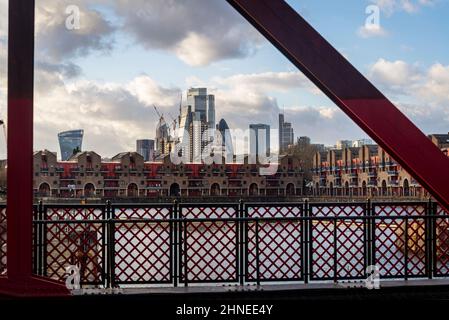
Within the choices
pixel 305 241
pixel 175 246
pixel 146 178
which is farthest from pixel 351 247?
pixel 146 178

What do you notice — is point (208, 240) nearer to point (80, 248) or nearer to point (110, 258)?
point (110, 258)

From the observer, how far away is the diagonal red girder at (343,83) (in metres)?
5.04

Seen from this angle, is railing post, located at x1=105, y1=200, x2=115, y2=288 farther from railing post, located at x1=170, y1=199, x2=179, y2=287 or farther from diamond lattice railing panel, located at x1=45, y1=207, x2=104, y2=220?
railing post, located at x1=170, y1=199, x2=179, y2=287

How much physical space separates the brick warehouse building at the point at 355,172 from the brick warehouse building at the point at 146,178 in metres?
6.34

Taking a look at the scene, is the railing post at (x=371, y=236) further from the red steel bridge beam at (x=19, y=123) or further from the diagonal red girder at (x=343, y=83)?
A: the red steel bridge beam at (x=19, y=123)

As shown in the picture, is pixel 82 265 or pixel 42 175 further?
pixel 42 175

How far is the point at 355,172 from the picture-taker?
99125 mm

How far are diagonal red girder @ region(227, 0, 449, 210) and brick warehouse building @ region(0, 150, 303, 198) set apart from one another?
3246 inches

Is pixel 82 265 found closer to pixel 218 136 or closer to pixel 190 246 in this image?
pixel 190 246

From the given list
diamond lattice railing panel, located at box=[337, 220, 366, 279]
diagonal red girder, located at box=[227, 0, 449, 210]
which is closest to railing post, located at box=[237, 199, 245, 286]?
diamond lattice railing panel, located at box=[337, 220, 366, 279]
